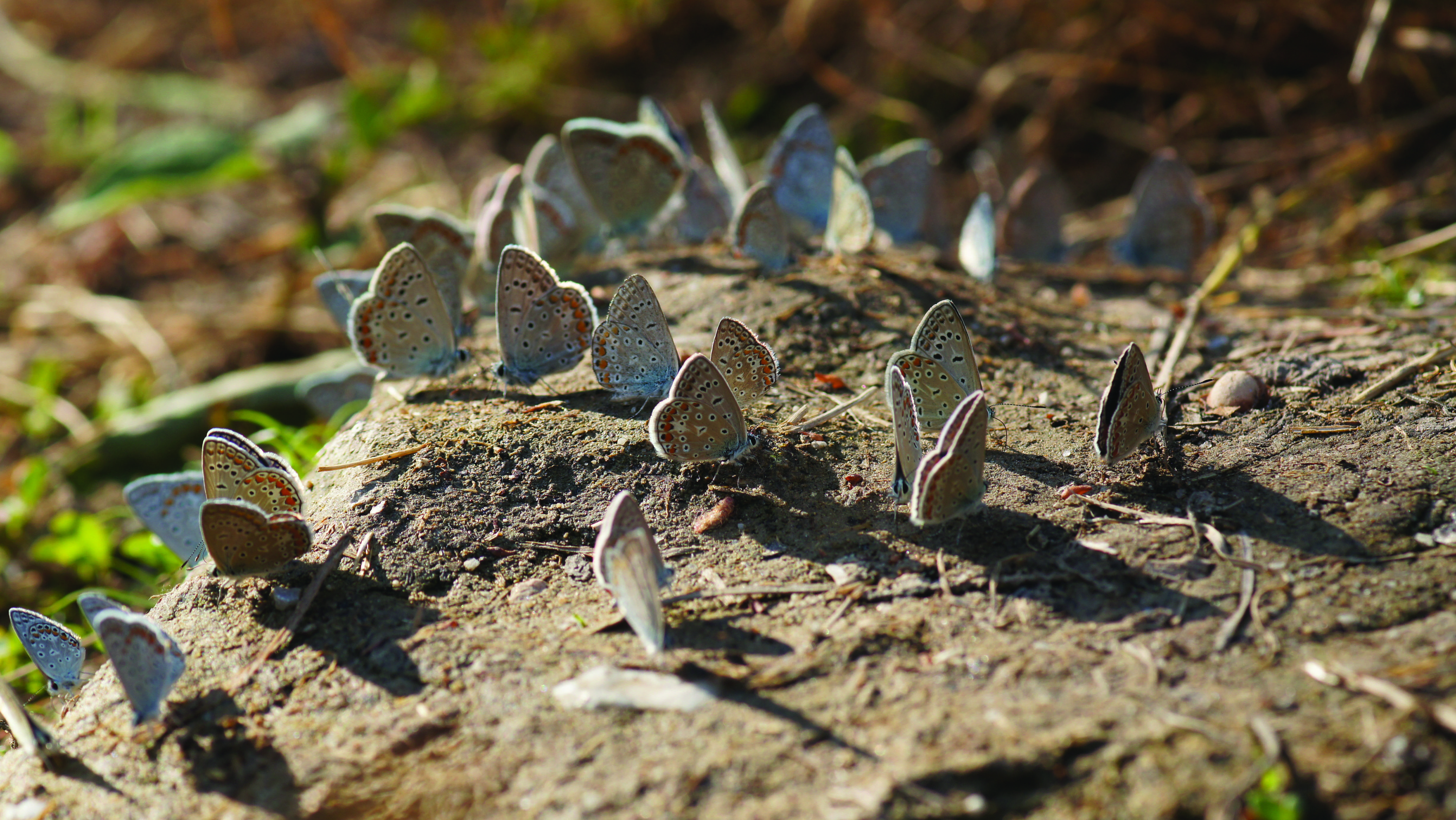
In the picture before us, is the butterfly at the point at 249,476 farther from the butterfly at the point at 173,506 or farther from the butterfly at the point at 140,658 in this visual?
the butterfly at the point at 140,658

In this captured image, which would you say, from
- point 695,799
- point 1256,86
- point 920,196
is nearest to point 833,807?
point 695,799

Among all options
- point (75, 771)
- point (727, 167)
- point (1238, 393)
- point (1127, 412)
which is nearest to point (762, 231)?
point (727, 167)

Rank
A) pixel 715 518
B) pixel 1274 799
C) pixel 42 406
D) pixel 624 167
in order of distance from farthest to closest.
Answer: pixel 42 406 → pixel 624 167 → pixel 715 518 → pixel 1274 799

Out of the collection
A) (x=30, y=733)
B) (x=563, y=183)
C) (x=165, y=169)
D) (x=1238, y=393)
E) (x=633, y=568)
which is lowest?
(x=30, y=733)

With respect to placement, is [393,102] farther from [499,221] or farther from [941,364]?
[941,364]

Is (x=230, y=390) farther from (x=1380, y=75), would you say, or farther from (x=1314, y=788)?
(x=1380, y=75)

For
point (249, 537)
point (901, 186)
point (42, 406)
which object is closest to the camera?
point (249, 537)

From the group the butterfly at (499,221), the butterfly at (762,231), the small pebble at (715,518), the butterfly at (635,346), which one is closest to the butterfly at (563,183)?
the butterfly at (499,221)
